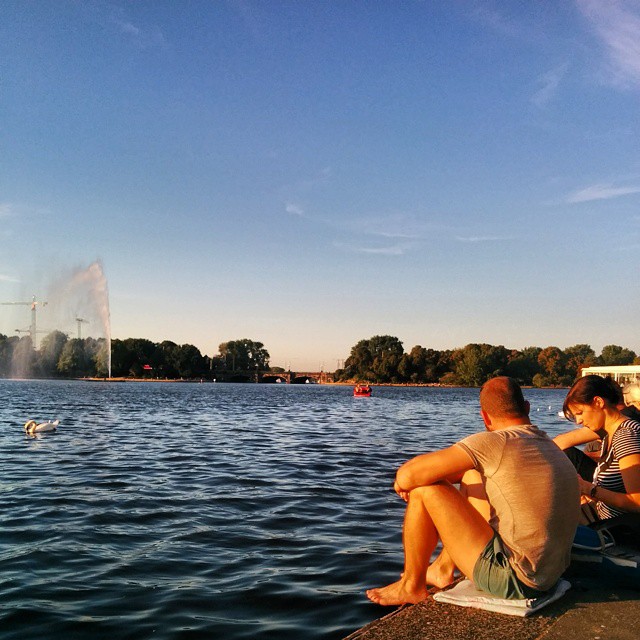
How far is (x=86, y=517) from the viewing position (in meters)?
10.9

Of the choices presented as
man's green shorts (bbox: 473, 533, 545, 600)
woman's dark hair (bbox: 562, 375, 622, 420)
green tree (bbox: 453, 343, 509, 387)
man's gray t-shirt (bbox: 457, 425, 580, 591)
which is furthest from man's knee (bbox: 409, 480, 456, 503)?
green tree (bbox: 453, 343, 509, 387)

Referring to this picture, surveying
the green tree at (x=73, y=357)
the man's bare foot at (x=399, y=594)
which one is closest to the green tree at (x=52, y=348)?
the green tree at (x=73, y=357)

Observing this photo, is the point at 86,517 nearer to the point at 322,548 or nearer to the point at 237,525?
the point at 237,525

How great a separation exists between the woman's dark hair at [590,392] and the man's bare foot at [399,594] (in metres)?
2.04

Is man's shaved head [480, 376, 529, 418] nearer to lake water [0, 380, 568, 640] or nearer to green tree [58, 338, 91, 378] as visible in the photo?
lake water [0, 380, 568, 640]

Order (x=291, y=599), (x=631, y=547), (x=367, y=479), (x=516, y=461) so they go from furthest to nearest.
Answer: (x=367, y=479) < (x=291, y=599) < (x=631, y=547) < (x=516, y=461)

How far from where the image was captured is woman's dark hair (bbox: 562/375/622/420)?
5.97 meters

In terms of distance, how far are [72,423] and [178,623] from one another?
28670mm

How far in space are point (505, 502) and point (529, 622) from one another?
0.83 meters

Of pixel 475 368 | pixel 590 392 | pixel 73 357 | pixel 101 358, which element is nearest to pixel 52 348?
pixel 73 357

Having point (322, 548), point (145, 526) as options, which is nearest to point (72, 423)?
point (145, 526)

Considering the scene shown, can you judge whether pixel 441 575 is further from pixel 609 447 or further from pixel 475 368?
pixel 475 368

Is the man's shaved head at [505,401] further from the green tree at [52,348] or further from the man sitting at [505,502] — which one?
the green tree at [52,348]

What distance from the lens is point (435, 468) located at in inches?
190
